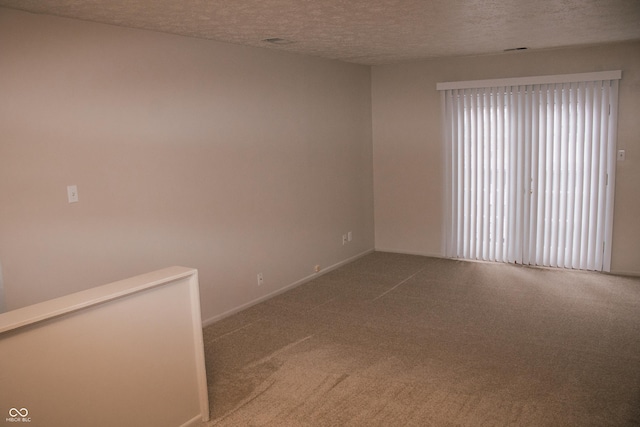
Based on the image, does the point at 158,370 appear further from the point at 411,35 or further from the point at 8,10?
the point at 411,35

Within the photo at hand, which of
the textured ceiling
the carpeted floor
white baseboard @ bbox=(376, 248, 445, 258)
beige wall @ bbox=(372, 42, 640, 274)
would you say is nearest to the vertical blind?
beige wall @ bbox=(372, 42, 640, 274)

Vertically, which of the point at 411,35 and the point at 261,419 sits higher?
the point at 411,35

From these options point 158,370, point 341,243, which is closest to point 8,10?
point 158,370

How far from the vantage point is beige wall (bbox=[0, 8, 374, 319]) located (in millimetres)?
3361

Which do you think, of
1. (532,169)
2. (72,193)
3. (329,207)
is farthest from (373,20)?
(532,169)

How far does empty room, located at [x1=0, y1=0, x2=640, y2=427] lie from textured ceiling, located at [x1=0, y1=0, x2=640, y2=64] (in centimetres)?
4

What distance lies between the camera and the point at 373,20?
3.94m

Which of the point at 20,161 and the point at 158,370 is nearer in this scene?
the point at 158,370

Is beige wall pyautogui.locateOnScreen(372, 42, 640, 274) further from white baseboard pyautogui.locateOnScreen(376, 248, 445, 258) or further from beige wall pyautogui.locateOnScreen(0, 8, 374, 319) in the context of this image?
beige wall pyautogui.locateOnScreen(0, 8, 374, 319)

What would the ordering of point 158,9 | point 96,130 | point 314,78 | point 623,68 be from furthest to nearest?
point 314,78 < point 623,68 < point 96,130 < point 158,9

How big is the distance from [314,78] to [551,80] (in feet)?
8.52

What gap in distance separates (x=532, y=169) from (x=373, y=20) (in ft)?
10.2

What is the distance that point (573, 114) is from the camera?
5.80 meters

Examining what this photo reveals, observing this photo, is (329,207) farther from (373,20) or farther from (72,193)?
(72,193)
